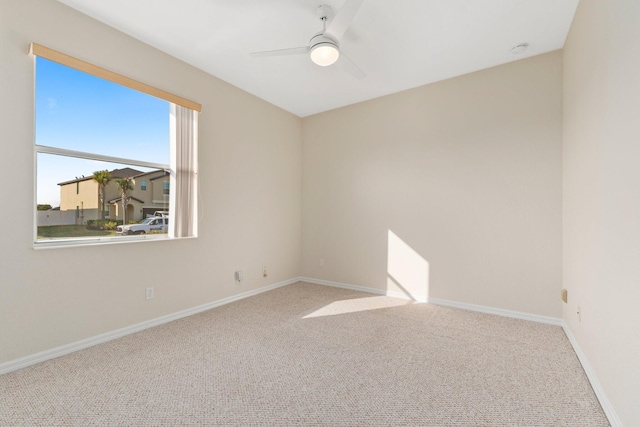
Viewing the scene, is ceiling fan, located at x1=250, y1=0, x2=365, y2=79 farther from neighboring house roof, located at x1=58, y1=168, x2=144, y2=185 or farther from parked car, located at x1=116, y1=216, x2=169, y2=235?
parked car, located at x1=116, y1=216, x2=169, y2=235

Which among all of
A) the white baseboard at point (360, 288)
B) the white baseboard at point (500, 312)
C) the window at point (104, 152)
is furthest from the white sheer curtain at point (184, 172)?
the white baseboard at point (500, 312)

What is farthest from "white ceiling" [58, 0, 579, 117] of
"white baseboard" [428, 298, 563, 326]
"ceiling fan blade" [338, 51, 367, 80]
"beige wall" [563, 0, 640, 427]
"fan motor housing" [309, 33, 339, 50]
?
"white baseboard" [428, 298, 563, 326]

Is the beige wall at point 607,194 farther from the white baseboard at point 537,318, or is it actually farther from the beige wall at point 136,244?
the beige wall at point 136,244

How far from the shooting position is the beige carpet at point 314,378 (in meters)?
1.61

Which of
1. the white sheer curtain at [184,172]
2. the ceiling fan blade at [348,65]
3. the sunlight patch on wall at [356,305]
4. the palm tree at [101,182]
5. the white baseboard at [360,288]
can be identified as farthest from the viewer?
the white baseboard at [360,288]

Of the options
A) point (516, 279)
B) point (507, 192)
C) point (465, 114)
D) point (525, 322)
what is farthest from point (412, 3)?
point (525, 322)

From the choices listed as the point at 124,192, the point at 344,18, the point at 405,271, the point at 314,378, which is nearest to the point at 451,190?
the point at 405,271

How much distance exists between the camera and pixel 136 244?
276 centimetres

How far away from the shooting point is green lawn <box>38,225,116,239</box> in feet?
7.52

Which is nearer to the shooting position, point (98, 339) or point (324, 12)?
point (324, 12)

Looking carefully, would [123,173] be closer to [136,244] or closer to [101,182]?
[101,182]

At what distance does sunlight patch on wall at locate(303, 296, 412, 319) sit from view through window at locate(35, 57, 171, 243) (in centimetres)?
203

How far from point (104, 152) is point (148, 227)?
81cm

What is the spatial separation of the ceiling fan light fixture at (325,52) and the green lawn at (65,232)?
96.8 inches
